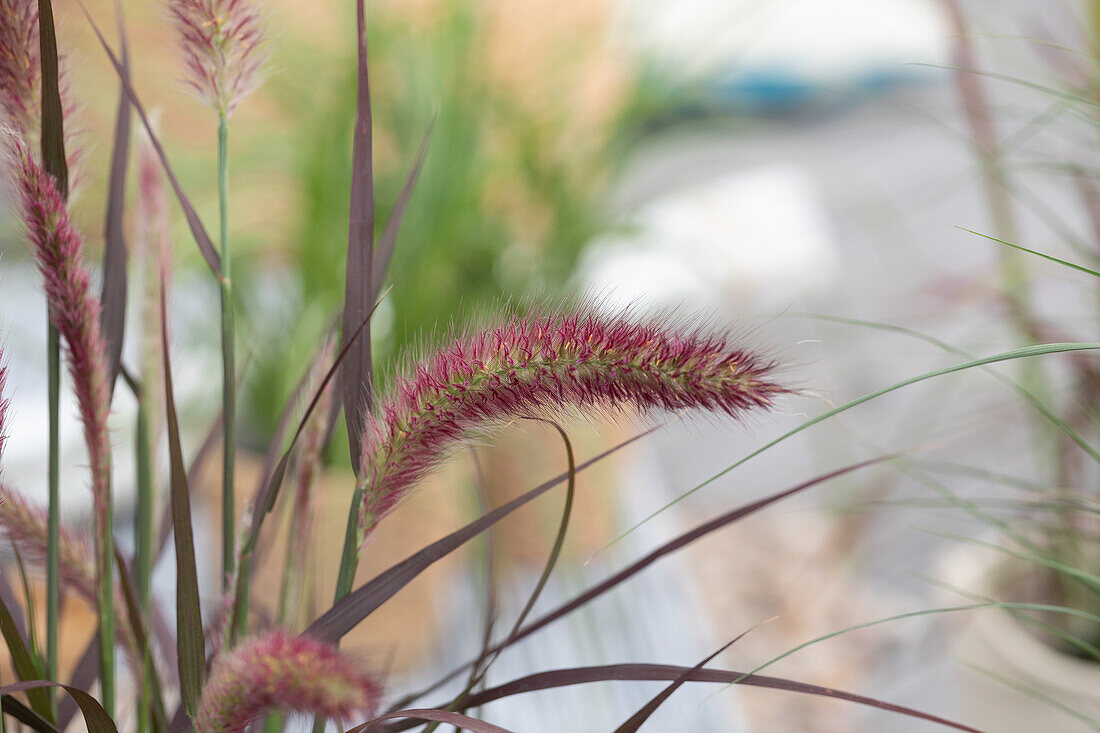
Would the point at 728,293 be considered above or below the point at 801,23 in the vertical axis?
below

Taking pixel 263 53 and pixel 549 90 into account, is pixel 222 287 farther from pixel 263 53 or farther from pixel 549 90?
pixel 549 90

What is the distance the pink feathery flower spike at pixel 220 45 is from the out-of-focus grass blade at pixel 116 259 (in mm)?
36

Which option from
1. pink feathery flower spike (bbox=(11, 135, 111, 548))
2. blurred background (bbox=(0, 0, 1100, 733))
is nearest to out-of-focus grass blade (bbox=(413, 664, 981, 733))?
pink feathery flower spike (bbox=(11, 135, 111, 548))

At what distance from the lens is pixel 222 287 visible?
232 millimetres

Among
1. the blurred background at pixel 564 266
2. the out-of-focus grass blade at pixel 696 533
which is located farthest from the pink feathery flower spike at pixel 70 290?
the blurred background at pixel 564 266

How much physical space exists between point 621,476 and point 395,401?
75 cm

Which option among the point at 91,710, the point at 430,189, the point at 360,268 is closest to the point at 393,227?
the point at 360,268

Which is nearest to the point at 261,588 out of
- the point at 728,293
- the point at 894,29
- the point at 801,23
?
the point at 728,293

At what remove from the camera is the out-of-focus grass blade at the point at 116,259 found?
10.2 inches

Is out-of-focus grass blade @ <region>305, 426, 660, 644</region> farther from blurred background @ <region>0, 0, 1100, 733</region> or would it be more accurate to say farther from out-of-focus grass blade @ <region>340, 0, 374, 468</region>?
blurred background @ <region>0, 0, 1100, 733</region>

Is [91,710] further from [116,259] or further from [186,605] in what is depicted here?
[116,259]

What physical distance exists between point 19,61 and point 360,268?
0.31 feet

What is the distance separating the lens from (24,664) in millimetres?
219

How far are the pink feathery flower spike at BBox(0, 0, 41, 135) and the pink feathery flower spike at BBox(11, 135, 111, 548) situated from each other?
3 cm
